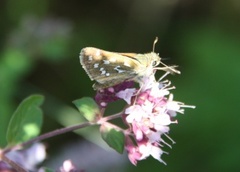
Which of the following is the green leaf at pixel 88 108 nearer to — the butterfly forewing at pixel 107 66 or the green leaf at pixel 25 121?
the butterfly forewing at pixel 107 66

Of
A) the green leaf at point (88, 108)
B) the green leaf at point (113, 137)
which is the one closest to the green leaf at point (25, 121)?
the green leaf at point (88, 108)

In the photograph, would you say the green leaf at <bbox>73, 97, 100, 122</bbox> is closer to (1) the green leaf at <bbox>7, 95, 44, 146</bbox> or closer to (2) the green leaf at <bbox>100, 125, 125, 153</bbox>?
(2) the green leaf at <bbox>100, 125, 125, 153</bbox>

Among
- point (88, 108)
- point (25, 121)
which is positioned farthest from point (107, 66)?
point (25, 121)

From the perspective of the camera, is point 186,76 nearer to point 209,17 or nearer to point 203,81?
point 203,81

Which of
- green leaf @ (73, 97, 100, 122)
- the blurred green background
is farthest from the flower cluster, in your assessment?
the blurred green background

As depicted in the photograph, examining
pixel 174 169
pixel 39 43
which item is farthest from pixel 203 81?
pixel 39 43

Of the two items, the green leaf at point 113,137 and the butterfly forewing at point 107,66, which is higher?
the butterfly forewing at point 107,66
